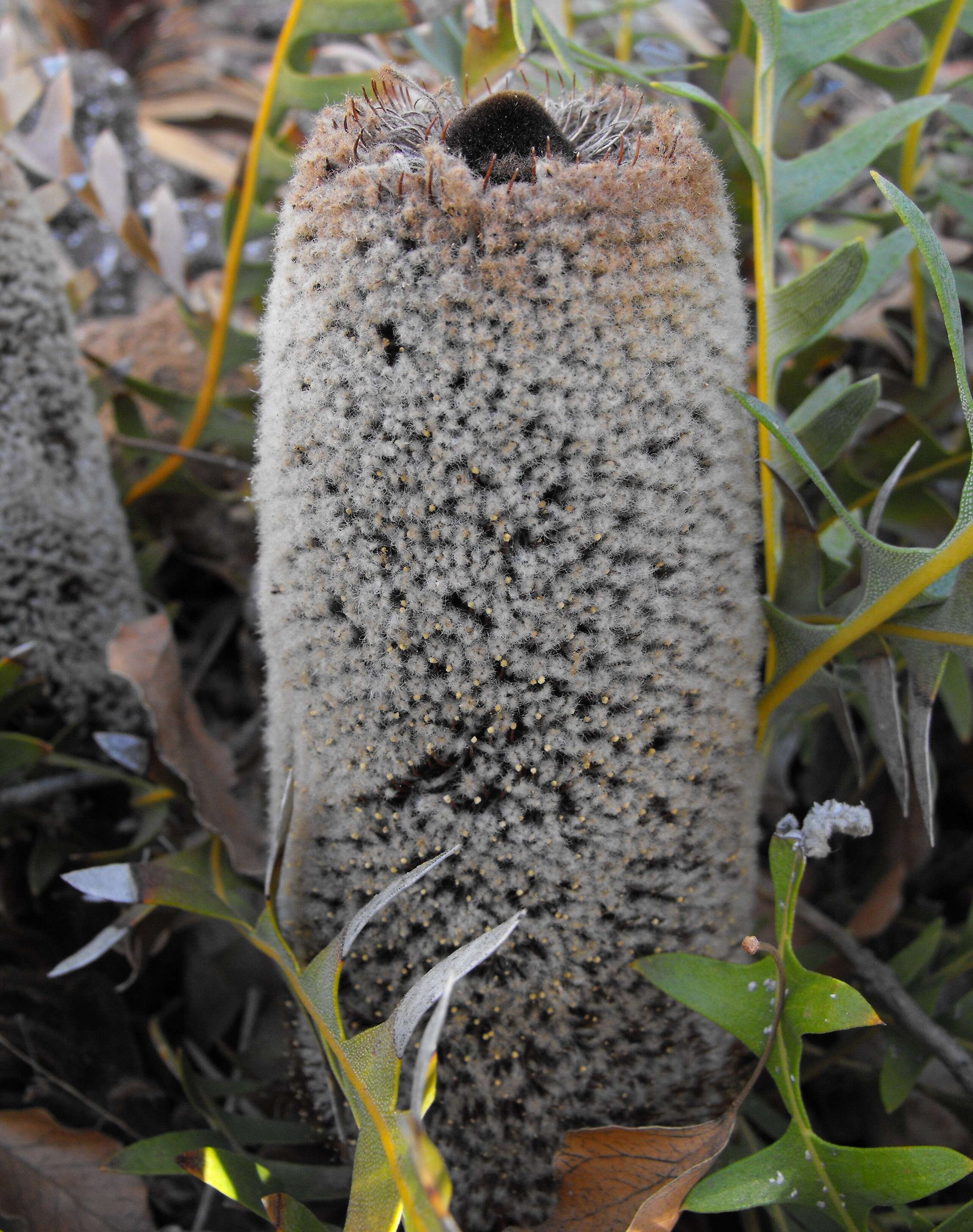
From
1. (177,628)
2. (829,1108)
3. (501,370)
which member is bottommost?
(829,1108)

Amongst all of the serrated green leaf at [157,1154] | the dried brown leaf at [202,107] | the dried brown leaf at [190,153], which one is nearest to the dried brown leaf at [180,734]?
the serrated green leaf at [157,1154]

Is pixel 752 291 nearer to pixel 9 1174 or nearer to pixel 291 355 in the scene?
pixel 291 355

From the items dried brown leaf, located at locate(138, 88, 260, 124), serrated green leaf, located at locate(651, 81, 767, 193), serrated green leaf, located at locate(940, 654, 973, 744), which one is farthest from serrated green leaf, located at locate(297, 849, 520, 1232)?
dried brown leaf, located at locate(138, 88, 260, 124)

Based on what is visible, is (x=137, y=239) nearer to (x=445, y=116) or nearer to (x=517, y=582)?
(x=445, y=116)

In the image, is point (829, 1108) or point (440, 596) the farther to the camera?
point (829, 1108)

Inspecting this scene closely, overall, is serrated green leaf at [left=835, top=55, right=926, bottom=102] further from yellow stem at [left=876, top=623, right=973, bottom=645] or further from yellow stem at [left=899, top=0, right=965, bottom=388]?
yellow stem at [left=876, top=623, right=973, bottom=645]

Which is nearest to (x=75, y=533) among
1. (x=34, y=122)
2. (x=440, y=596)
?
(x=440, y=596)

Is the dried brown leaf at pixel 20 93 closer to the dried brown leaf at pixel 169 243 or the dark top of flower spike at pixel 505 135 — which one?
the dried brown leaf at pixel 169 243
